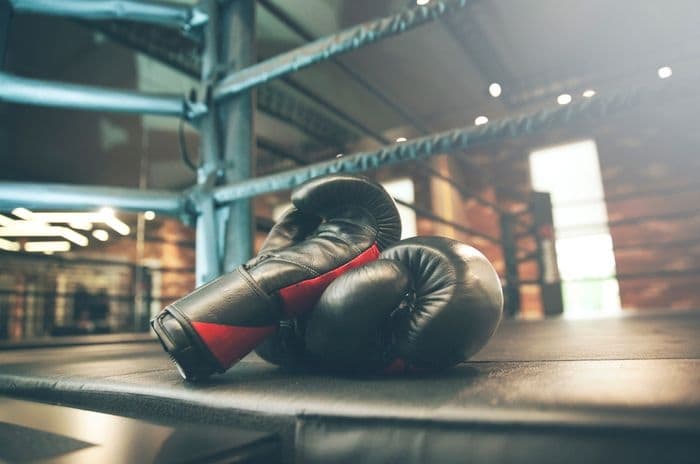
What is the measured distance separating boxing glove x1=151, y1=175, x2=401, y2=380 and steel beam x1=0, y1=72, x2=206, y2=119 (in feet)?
2.41

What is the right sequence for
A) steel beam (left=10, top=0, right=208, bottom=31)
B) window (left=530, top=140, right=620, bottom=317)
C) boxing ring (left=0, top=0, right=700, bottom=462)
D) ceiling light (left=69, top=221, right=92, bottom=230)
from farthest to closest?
1. window (left=530, top=140, right=620, bottom=317)
2. ceiling light (left=69, top=221, right=92, bottom=230)
3. steel beam (left=10, top=0, right=208, bottom=31)
4. boxing ring (left=0, top=0, right=700, bottom=462)

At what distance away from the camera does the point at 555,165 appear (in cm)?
500

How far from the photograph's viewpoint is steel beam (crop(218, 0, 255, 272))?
1.18 metres

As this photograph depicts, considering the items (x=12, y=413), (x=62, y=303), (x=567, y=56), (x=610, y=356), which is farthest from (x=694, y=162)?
(x=62, y=303)

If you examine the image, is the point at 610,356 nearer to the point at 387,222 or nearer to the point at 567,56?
the point at 387,222

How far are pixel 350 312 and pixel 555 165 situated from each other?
512 cm

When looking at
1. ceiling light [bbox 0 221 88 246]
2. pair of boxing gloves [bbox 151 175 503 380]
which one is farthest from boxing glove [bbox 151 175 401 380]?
ceiling light [bbox 0 221 88 246]

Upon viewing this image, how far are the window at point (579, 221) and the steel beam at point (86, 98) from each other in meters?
3.59

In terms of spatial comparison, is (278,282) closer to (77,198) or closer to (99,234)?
(77,198)

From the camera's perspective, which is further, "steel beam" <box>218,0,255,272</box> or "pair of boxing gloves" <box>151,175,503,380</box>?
"steel beam" <box>218,0,255,272</box>

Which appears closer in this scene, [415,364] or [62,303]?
[415,364]

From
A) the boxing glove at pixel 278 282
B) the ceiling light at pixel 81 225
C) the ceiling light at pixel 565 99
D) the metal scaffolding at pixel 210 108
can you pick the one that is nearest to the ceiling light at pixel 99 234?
the ceiling light at pixel 81 225

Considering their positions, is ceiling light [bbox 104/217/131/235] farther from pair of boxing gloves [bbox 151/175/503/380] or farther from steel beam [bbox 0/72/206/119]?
pair of boxing gloves [bbox 151/175/503/380]

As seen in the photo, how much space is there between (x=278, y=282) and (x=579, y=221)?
186 inches
